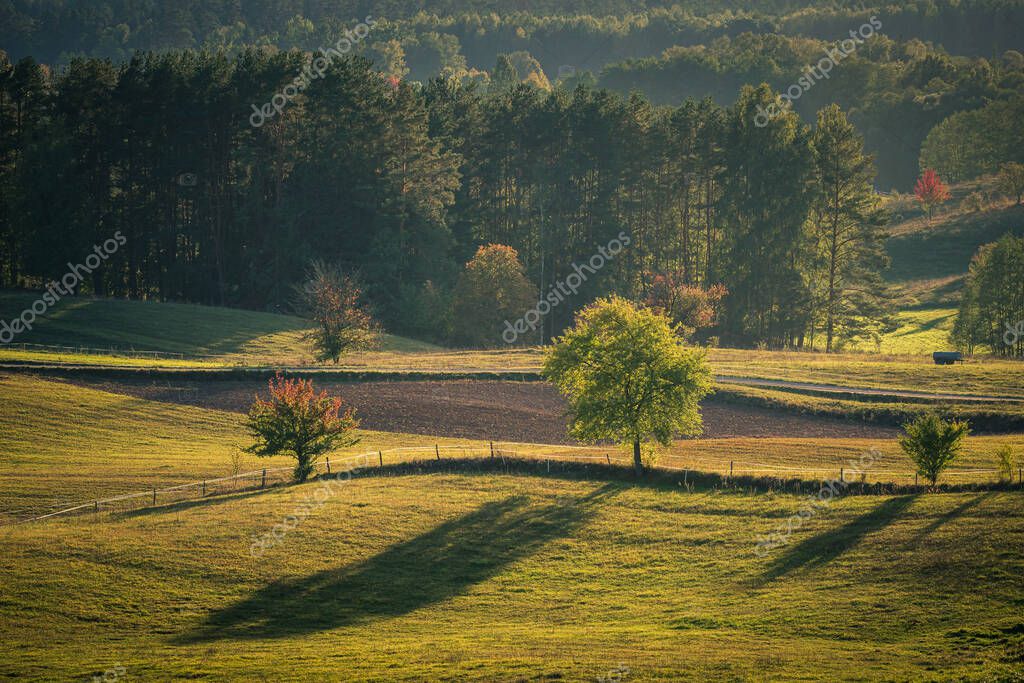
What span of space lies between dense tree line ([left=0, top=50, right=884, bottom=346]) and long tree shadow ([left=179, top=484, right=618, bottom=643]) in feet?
235

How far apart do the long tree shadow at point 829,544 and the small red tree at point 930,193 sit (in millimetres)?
142486

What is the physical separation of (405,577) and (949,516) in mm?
23879

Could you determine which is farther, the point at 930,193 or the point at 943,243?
the point at 930,193

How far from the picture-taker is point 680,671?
33.3m

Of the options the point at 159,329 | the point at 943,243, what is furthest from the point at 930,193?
the point at 159,329

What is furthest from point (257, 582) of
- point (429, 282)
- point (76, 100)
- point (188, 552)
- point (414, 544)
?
point (76, 100)

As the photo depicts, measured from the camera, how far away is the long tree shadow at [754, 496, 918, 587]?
4312 centimetres

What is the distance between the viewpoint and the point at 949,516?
149 feet

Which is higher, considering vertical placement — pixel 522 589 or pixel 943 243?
pixel 943 243

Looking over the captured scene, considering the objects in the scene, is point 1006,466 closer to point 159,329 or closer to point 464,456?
point 464,456

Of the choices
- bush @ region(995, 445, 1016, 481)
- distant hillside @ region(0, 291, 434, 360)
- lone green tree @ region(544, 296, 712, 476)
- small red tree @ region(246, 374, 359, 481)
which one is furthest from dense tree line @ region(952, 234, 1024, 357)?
small red tree @ region(246, 374, 359, 481)

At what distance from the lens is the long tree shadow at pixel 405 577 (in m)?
40.0

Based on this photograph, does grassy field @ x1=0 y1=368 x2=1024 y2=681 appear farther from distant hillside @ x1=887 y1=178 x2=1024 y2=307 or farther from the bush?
distant hillside @ x1=887 y1=178 x2=1024 y2=307

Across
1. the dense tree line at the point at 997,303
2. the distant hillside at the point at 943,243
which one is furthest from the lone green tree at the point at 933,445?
the distant hillside at the point at 943,243
